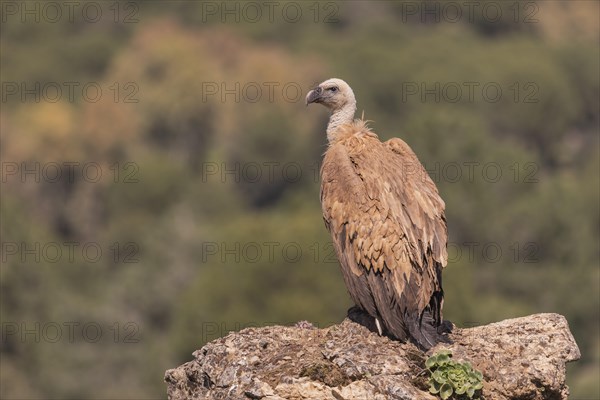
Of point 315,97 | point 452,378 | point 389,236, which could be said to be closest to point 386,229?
point 389,236

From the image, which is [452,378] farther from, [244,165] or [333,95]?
[244,165]

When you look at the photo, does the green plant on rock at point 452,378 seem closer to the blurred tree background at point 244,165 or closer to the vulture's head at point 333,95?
the vulture's head at point 333,95

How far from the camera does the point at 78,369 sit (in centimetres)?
5222

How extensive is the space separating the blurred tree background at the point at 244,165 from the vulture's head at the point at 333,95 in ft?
27.6

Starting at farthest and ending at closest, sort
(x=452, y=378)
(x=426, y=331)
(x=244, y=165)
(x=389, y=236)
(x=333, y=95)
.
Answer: (x=244, y=165), (x=333, y=95), (x=389, y=236), (x=426, y=331), (x=452, y=378)

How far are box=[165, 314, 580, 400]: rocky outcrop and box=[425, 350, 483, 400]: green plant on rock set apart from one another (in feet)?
0.28

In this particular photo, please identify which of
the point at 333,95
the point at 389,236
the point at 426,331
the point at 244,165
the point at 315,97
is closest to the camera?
the point at 426,331

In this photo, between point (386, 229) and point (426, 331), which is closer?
point (426, 331)

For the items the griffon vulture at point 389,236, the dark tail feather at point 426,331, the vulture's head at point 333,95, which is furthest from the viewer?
the vulture's head at point 333,95

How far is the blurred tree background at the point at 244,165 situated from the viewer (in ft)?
161

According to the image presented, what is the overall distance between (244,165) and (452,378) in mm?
80922

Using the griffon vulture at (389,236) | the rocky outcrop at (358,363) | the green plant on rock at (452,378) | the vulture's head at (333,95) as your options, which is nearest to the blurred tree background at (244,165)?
the vulture's head at (333,95)

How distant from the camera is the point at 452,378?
43.4 ft

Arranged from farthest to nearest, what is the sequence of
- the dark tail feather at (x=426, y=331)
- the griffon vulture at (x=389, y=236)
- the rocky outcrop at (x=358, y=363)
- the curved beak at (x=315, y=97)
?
the curved beak at (x=315, y=97), the griffon vulture at (x=389, y=236), the dark tail feather at (x=426, y=331), the rocky outcrop at (x=358, y=363)
